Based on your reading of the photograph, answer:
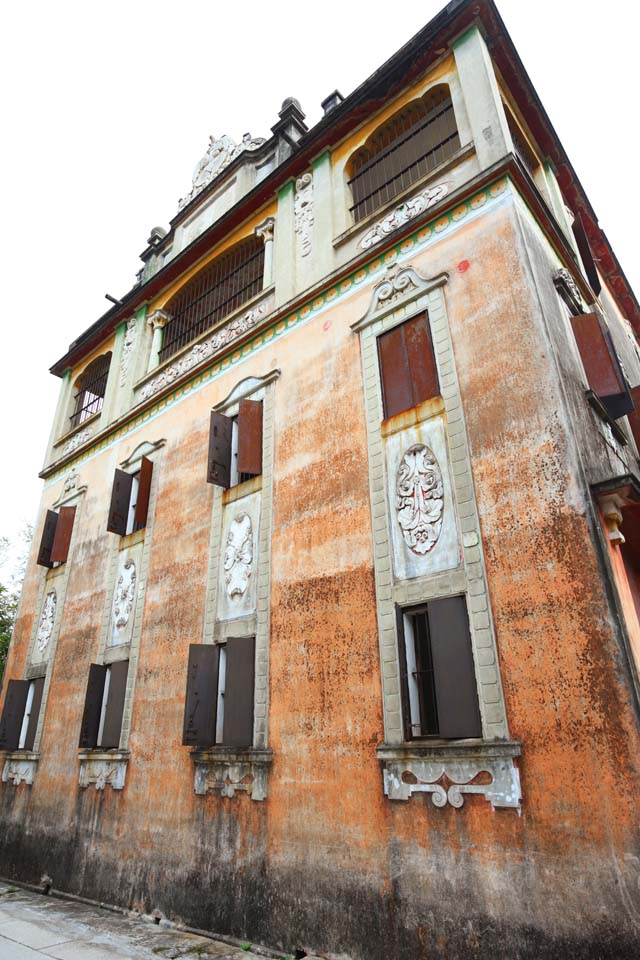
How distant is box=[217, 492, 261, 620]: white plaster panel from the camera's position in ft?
27.0

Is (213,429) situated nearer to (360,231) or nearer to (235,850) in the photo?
(360,231)

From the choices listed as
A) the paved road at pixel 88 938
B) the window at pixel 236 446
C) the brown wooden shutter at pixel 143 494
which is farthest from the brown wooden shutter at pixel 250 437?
the paved road at pixel 88 938

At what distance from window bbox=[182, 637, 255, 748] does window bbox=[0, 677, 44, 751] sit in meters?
5.50

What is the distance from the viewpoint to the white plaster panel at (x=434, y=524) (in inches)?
246

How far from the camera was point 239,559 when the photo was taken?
8523 mm

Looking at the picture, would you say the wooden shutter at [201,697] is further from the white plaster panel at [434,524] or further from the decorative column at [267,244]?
the decorative column at [267,244]

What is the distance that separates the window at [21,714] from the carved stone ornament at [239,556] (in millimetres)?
5926

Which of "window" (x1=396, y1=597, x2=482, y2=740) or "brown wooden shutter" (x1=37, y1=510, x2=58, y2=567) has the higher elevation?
"brown wooden shutter" (x1=37, y1=510, x2=58, y2=567)

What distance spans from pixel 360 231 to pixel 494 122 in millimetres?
2316

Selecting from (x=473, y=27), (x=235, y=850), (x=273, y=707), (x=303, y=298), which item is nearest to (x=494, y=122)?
(x=473, y=27)

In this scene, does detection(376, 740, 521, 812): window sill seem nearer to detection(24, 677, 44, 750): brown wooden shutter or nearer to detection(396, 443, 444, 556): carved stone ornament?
detection(396, 443, 444, 556): carved stone ornament

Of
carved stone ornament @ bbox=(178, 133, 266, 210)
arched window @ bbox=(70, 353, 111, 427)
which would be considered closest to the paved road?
arched window @ bbox=(70, 353, 111, 427)

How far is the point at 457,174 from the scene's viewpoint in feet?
26.5

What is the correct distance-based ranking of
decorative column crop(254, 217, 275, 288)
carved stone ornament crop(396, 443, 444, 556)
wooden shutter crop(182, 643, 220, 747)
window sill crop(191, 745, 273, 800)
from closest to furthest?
carved stone ornament crop(396, 443, 444, 556), window sill crop(191, 745, 273, 800), wooden shutter crop(182, 643, 220, 747), decorative column crop(254, 217, 275, 288)
